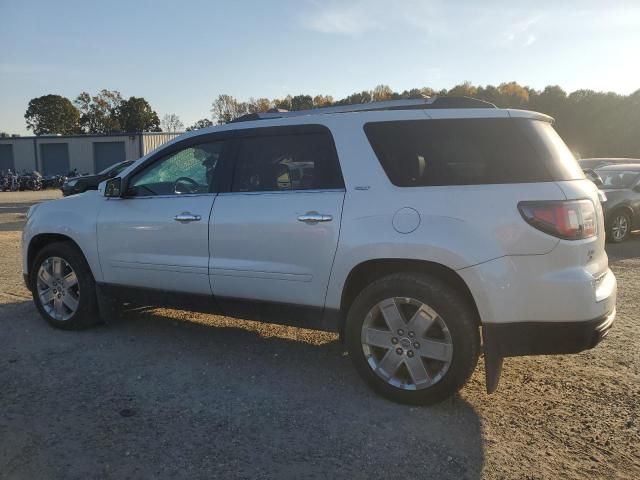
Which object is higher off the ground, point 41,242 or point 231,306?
point 41,242

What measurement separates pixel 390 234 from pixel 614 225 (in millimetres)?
8936

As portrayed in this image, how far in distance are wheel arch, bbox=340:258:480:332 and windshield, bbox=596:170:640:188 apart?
9.54 m

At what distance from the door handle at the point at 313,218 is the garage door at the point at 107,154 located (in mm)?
44818

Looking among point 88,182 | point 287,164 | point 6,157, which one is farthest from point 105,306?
point 6,157

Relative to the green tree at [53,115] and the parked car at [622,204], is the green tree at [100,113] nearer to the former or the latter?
the green tree at [53,115]

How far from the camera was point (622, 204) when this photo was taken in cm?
1065

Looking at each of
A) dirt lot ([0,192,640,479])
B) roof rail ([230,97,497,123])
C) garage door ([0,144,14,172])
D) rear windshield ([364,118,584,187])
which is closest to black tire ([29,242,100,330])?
dirt lot ([0,192,640,479])

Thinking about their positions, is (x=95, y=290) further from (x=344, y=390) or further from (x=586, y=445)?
(x=586, y=445)

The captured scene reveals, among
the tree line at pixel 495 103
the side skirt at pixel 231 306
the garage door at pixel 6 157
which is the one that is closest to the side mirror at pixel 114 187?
the side skirt at pixel 231 306

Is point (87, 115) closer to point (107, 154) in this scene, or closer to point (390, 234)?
point (107, 154)

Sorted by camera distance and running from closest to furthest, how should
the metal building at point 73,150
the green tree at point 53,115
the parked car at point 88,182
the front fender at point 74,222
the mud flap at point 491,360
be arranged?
the mud flap at point 491,360, the front fender at point 74,222, the parked car at point 88,182, the metal building at point 73,150, the green tree at point 53,115

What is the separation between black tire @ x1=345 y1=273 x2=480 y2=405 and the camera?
324cm

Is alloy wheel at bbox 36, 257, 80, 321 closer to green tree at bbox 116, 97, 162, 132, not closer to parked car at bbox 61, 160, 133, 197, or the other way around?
parked car at bbox 61, 160, 133, 197

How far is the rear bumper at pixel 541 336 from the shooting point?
308 cm
